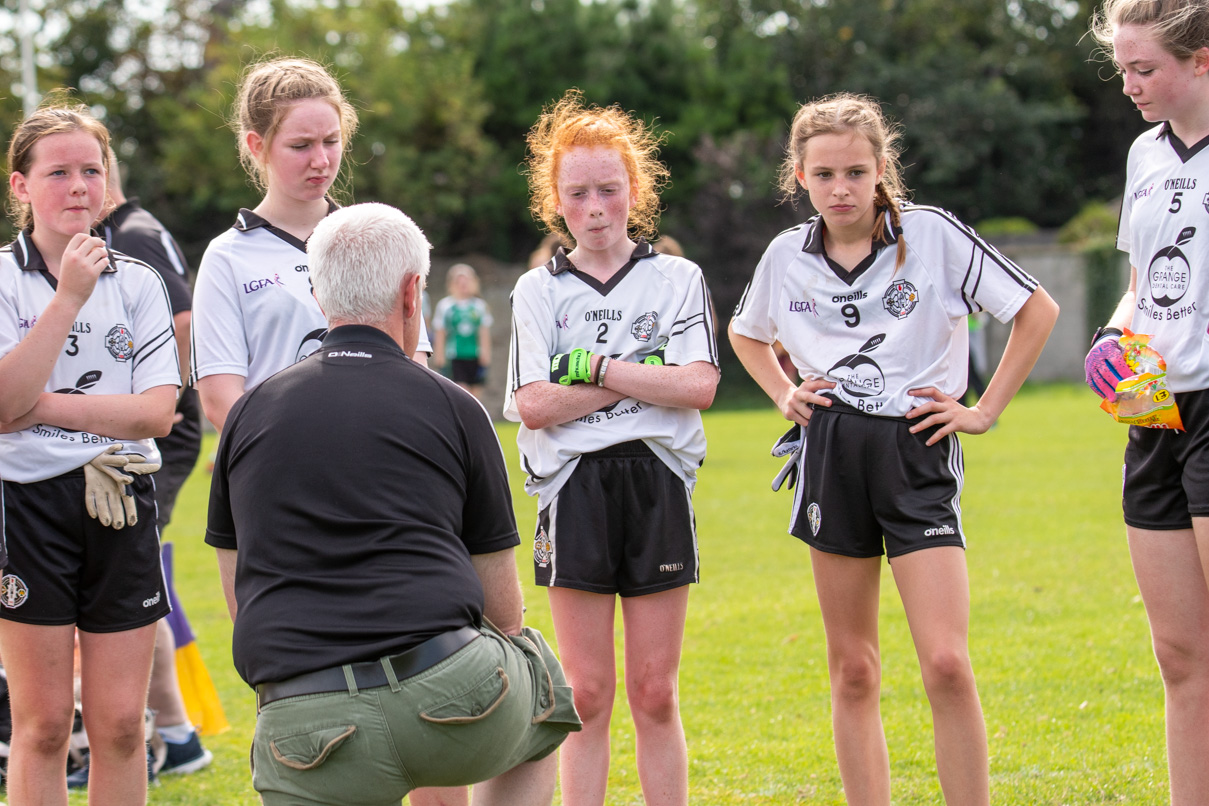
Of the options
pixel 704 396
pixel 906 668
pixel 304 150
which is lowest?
pixel 906 668

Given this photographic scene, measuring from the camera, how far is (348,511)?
250cm

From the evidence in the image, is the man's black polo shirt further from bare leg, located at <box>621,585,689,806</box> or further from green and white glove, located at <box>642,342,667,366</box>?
green and white glove, located at <box>642,342,667,366</box>

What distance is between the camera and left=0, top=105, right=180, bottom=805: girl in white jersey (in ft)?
10.9

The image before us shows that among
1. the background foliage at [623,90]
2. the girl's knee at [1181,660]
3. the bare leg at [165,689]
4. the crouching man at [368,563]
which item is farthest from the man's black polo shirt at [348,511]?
the background foliage at [623,90]

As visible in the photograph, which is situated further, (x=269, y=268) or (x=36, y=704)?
(x=269, y=268)

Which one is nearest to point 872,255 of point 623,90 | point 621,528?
point 621,528

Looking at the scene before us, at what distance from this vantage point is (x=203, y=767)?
16.3 feet

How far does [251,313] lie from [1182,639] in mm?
2816

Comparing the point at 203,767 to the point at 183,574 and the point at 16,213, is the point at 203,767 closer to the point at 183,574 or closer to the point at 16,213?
the point at 16,213

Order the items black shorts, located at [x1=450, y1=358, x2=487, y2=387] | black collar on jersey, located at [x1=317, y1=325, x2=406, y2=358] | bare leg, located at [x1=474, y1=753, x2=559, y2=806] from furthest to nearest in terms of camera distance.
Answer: black shorts, located at [x1=450, y1=358, x2=487, y2=387] < bare leg, located at [x1=474, y1=753, x2=559, y2=806] < black collar on jersey, located at [x1=317, y1=325, x2=406, y2=358]

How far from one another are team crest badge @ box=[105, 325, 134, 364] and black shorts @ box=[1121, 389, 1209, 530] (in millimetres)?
2942

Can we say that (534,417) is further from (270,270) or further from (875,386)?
(875,386)

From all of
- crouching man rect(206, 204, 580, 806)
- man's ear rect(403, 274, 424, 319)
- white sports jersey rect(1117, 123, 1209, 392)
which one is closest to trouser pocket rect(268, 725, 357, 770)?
crouching man rect(206, 204, 580, 806)

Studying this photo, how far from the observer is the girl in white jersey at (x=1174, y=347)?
3180 millimetres
